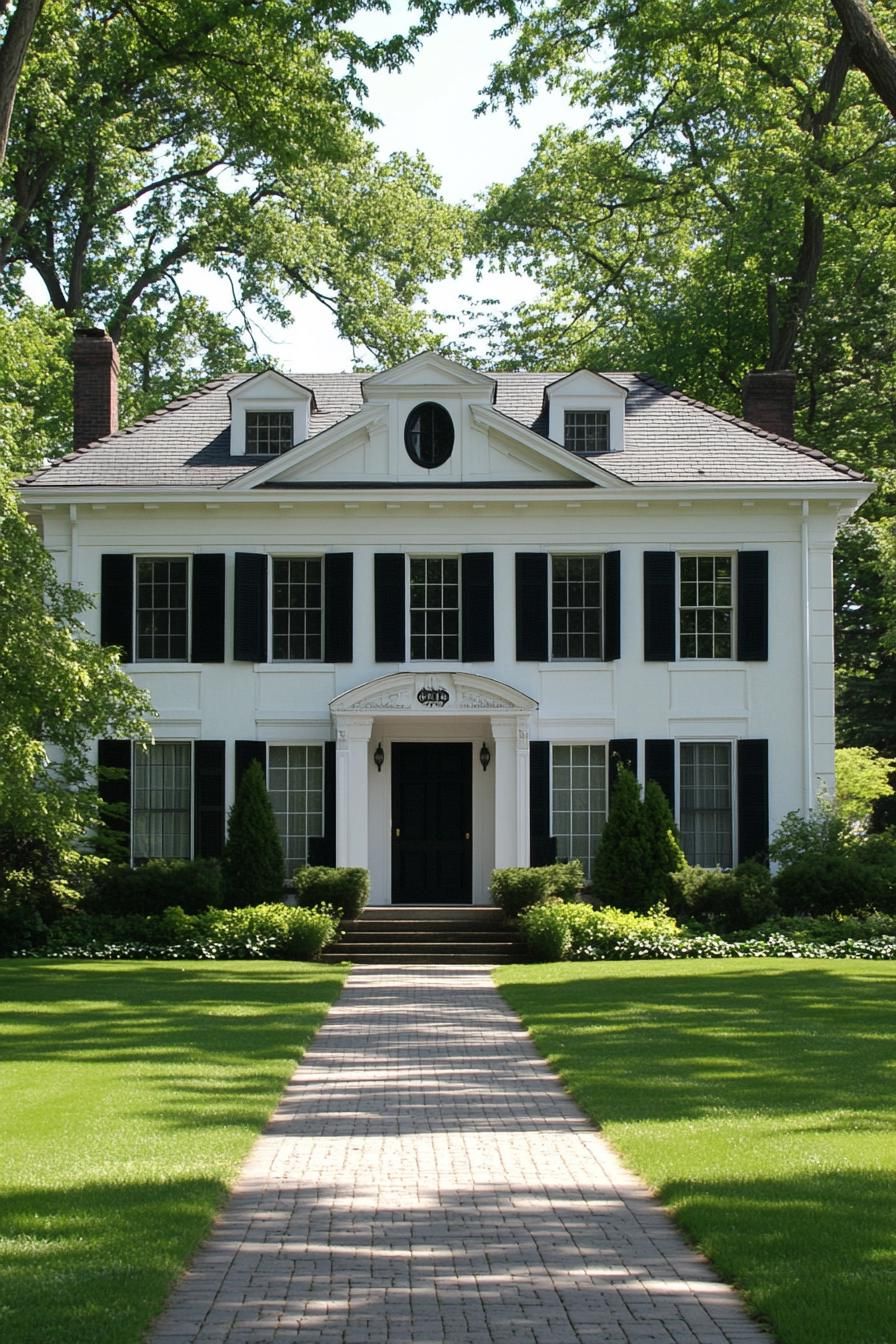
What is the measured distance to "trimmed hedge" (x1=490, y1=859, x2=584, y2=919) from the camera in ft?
80.7

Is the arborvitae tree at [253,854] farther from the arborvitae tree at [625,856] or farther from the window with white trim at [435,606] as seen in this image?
the arborvitae tree at [625,856]

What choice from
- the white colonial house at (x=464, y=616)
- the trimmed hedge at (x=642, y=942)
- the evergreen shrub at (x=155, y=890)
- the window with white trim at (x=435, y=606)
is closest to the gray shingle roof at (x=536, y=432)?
the white colonial house at (x=464, y=616)

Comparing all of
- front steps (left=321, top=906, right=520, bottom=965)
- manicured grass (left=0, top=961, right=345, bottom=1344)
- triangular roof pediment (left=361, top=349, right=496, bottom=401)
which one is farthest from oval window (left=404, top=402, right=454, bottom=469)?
manicured grass (left=0, top=961, right=345, bottom=1344)

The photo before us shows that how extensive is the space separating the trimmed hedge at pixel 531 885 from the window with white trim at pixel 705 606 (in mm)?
4185

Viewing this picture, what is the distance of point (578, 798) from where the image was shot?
2659 centimetres

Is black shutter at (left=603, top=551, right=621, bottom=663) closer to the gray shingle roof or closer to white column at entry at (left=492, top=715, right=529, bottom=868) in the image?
the gray shingle roof

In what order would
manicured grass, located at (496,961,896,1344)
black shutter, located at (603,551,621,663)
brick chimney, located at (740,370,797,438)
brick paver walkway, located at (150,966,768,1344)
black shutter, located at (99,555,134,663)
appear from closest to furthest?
brick paver walkway, located at (150,966,768,1344), manicured grass, located at (496,961,896,1344), black shutter, located at (603,551,621,663), black shutter, located at (99,555,134,663), brick chimney, located at (740,370,797,438)

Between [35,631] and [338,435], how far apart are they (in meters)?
9.44

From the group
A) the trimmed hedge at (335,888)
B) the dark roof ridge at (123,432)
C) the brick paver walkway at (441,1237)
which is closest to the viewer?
the brick paver walkway at (441,1237)

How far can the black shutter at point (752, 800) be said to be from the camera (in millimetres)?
26219

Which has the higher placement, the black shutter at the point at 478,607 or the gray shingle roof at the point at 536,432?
the gray shingle roof at the point at 536,432

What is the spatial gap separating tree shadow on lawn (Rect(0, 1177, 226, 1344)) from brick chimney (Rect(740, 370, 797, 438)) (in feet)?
78.0

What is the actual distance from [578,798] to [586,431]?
6.24 meters

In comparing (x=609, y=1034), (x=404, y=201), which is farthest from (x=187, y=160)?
(x=609, y=1034)
